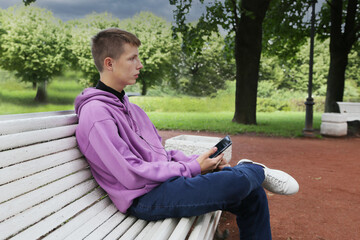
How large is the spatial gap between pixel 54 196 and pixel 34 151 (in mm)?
275

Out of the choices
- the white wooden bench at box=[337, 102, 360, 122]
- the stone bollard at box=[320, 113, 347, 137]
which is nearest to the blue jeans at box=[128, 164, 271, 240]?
the stone bollard at box=[320, 113, 347, 137]

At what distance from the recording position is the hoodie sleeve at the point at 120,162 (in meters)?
1.62

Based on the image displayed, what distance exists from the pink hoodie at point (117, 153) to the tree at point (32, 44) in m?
21.5

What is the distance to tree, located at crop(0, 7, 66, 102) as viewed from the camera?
23172mm

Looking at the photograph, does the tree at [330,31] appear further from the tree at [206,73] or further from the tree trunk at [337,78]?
the tree at [206,73]

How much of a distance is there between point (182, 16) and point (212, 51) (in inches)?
1013

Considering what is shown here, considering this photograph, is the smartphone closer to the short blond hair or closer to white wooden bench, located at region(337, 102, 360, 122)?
the short blond hair

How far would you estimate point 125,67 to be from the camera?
6.56 feet

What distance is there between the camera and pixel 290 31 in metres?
14.2

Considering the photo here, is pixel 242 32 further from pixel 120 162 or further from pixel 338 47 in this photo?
pixel 120 162

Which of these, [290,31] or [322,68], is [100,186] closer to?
[290,31]

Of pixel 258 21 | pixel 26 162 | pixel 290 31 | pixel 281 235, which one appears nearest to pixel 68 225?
pixel 26 162

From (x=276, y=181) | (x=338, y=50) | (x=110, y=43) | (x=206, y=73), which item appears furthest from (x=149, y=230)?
(x=206, y=73)

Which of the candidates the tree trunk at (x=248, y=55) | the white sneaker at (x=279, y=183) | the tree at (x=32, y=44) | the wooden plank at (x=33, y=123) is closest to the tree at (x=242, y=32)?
the tree trunk at (x=248, y=55)
